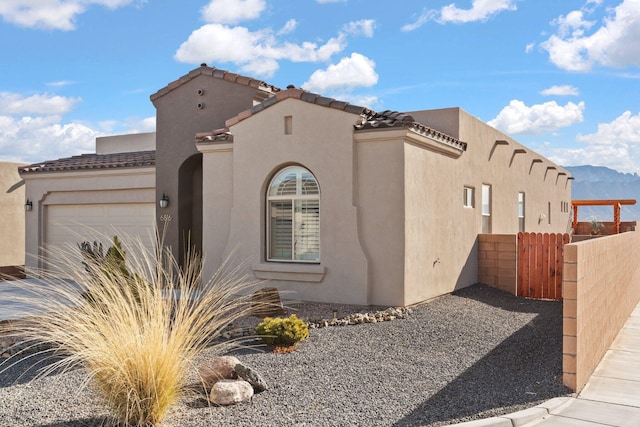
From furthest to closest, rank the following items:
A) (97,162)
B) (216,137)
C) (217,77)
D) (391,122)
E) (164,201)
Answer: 1. (97,162)
2. (164,201)
3. (217,77)
4. (216,137)
5. (391,122)

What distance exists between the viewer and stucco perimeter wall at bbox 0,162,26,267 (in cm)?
2216

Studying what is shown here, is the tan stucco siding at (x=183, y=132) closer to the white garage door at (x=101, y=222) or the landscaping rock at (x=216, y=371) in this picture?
the white garage door at (x=101, y=222)

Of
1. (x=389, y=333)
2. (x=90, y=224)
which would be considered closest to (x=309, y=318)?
(x=389, y=333)

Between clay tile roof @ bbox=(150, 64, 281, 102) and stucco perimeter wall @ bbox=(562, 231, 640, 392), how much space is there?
8.68m

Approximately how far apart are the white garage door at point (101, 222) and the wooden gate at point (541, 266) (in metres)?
9.60

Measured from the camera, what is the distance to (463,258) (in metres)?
14.4

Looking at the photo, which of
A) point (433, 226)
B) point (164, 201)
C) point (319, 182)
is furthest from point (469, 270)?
point (164, 201)

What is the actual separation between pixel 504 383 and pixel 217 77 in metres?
10.9

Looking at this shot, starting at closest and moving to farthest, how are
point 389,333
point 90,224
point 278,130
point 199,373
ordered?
1. point 199,373
2. point 389,333
3. point 278,130
4. point 90,224

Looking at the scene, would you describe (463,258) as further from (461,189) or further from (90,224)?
(90,224)

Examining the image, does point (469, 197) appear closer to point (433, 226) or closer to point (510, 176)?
point (433, 226)

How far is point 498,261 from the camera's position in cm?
1517

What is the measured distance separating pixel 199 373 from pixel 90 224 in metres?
12.9

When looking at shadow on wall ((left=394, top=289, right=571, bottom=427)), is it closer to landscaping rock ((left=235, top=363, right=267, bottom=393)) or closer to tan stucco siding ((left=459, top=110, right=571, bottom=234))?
landscaping rock ((left=235, top=363, right=267, bottom=393))
